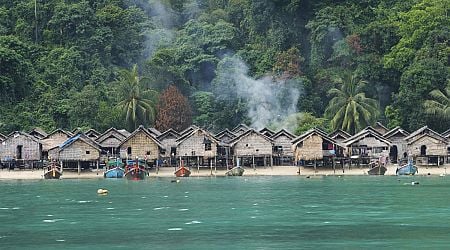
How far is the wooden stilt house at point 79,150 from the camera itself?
221 feet

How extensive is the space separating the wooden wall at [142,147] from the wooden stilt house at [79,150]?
201 cm

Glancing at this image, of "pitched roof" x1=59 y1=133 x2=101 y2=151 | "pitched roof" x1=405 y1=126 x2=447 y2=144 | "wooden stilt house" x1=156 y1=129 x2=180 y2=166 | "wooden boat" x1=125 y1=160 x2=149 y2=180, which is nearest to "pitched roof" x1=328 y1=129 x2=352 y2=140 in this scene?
"pitched roof" x1=405 y1=126 x2=447 y2=144

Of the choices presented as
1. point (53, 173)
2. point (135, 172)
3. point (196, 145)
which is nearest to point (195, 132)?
point (196, 145)

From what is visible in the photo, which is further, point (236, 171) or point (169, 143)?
point (169, 143)

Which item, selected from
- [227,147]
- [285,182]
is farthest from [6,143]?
[285,182]

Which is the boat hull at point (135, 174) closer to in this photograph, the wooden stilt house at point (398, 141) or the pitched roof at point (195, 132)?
the pitched roof at point (195, 132)

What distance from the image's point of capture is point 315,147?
221 feet

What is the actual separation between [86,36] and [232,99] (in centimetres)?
1396

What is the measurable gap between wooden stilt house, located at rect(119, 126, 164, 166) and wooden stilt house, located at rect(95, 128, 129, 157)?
6.46 feet

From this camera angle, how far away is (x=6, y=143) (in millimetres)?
69188

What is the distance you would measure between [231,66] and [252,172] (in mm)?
18003

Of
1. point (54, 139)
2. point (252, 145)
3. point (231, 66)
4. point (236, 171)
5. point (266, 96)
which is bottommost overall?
point (236, 171)

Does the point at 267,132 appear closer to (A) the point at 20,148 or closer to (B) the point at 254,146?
(B) the point at 254,146

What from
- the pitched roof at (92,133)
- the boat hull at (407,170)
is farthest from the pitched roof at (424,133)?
the pitched roof at (92,133)
